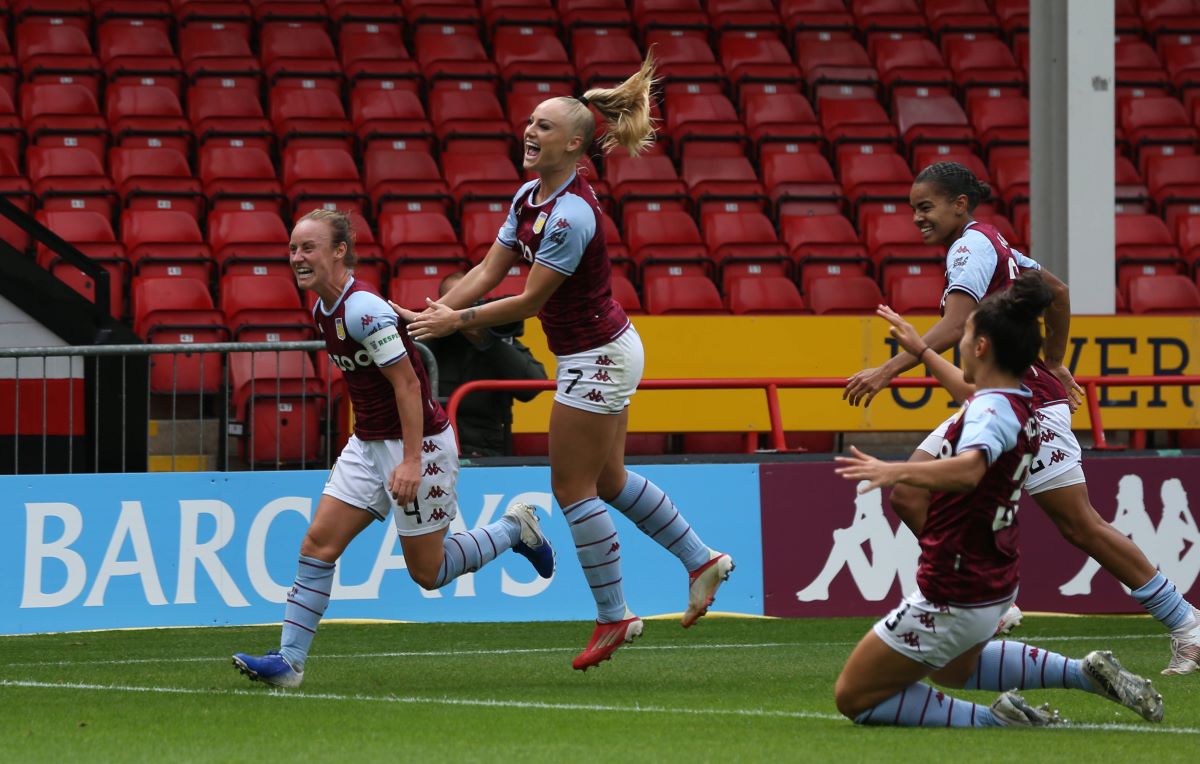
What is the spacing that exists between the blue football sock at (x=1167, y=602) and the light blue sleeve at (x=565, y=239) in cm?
261

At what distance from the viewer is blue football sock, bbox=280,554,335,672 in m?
6.34

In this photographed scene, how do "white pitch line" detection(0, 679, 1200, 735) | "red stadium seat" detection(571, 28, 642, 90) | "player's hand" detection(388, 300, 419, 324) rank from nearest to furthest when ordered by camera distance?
"white pitch line" detection(0, 679, 1200, 735) → "player's hand" detection(388, 300, 419, 324) → "red stadium seat" detection(571, 28, 642, 90)

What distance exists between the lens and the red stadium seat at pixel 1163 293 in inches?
576

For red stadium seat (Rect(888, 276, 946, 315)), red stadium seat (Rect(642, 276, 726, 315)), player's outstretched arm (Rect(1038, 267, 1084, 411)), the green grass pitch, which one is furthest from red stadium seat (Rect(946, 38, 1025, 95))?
player's outstretched arm (Rect(1038, 267, 1084, 411))

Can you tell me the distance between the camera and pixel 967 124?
17078 millimetres

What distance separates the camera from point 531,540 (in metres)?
7.04

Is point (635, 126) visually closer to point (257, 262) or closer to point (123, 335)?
point (123, 335)

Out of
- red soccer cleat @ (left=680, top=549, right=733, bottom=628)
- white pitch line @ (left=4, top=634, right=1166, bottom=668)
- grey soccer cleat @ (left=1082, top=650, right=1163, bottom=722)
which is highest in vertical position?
red soccer cleat @ (left=680, top=549, right=733, bottom=628)

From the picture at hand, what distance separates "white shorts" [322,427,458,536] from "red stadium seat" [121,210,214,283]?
6919 millimetres

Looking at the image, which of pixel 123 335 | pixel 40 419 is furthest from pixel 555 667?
pixel 123 335

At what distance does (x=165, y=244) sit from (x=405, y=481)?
25.5 feet

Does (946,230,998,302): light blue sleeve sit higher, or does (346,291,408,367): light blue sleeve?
(946,230,998,302): light blue sleeve

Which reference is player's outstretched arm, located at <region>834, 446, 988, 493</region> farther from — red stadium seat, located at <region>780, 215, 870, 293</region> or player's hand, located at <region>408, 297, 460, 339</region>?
red stadium seat, located at <region>780, 215, 870, 293</region>

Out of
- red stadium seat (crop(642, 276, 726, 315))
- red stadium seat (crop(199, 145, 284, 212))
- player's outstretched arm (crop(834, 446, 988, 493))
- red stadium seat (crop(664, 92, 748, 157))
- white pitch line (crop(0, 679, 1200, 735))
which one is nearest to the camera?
player's outstretched arm (crop(834, 446, 988, 493))
